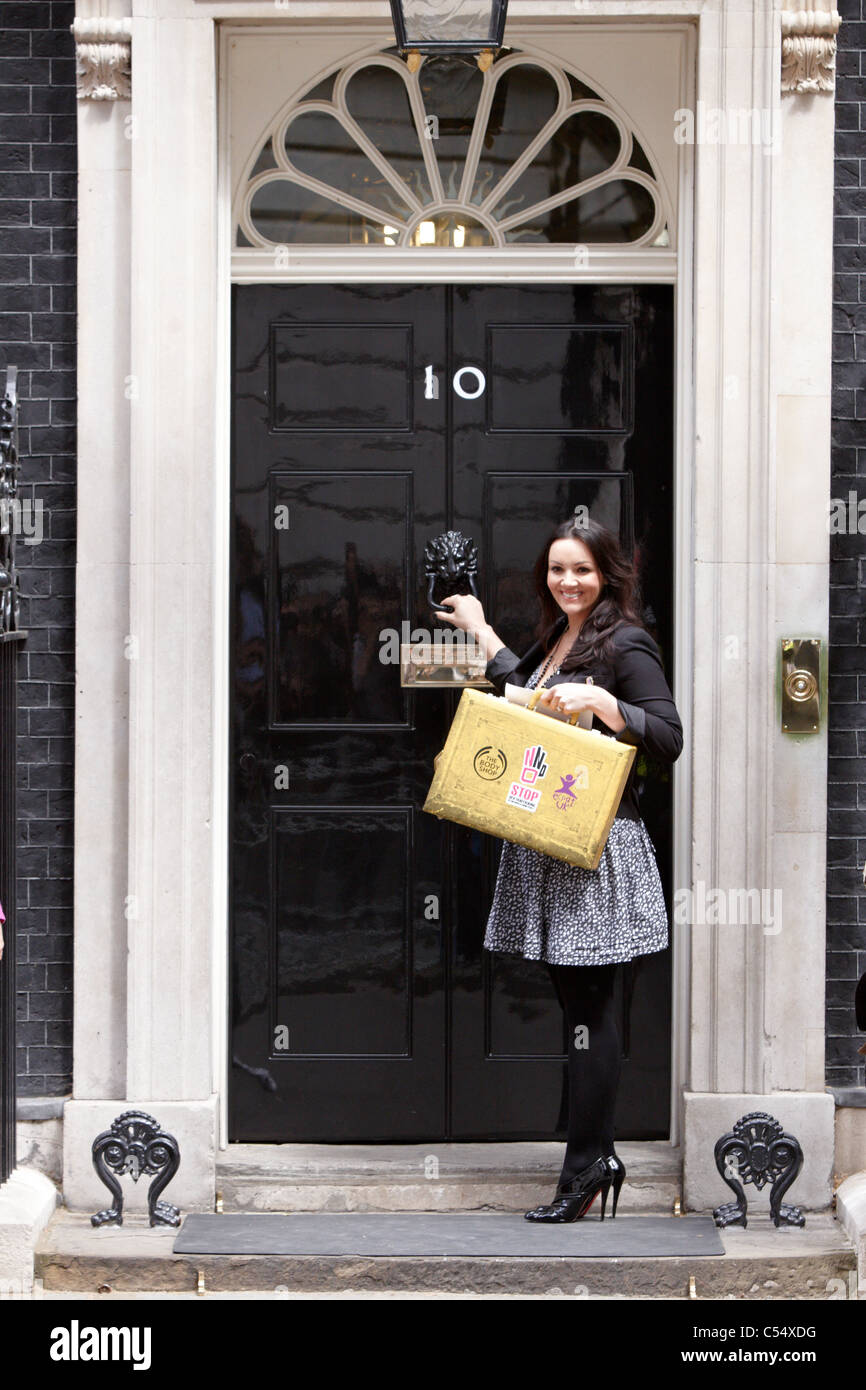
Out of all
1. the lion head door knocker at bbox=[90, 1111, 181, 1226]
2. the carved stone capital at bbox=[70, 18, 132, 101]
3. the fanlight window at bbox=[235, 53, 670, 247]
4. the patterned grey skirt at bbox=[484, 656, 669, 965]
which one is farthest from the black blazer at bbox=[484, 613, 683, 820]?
the carved stone capital at bbox=[70, 18, 132, 101]

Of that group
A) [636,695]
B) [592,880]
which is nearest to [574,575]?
[636,695]

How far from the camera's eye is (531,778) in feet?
16.3

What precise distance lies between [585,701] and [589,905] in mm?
668

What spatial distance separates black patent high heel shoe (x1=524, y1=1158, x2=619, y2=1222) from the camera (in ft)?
17.5

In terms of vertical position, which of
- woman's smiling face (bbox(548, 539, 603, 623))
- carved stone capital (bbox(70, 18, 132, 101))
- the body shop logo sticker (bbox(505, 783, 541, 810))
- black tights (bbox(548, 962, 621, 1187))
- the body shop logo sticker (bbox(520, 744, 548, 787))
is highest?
carved stone capital (bbox(70, 18, 132, 101))

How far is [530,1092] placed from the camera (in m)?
6.07

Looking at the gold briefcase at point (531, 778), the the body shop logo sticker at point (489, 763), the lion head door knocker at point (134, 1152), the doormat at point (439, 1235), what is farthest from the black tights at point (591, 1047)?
the lion head door knocker at point (134, 1152)

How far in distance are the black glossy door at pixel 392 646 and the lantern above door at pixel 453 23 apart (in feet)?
4.69

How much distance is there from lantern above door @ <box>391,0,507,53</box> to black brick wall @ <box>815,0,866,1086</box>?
1.64 meters

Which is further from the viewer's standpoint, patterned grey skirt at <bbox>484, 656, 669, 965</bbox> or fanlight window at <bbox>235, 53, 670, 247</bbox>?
Answer: fanlight window at <bbox>235, 53, 670, 247</bbox>

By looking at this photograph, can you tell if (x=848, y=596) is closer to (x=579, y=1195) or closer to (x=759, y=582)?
(x=759, y=582)

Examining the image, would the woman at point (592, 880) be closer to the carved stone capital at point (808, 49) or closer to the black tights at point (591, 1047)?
the black tights at point (591, 1047)

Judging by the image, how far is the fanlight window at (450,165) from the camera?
6.00m

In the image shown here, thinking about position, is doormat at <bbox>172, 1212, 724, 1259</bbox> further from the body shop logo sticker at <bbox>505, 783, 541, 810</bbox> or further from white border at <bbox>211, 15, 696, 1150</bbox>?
the body shop logo sticker at <bbox>505, 783, 541, 810</bbox>
